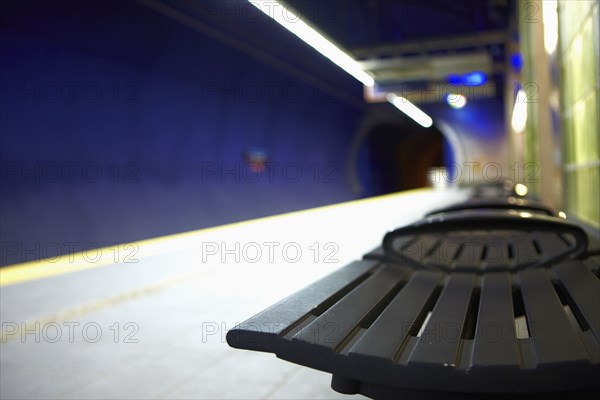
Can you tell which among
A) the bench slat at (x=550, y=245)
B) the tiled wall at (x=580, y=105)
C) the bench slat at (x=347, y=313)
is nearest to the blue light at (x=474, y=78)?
the tiled wall at (x=580, y=105)

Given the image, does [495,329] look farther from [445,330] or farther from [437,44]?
[437,44]

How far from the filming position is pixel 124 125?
26.7 feet

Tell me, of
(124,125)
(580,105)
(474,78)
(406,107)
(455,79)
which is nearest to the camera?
(580,105)

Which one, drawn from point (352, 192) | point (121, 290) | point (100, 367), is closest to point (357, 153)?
point (352, 192)

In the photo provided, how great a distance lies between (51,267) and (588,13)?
4384 millimetres

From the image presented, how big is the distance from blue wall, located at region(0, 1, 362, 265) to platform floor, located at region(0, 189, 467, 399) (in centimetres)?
172

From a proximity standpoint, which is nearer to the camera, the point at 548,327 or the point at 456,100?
the point at 548,327

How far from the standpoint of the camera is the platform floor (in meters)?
1.89

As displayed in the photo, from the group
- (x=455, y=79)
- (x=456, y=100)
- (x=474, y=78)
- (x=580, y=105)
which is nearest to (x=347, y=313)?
(x=580, y=105)

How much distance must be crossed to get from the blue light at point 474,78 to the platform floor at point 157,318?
12.4 metres

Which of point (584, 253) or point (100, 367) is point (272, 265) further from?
point (584, 253)

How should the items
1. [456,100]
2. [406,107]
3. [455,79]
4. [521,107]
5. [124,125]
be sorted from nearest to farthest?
[124,125] → [521,107] → [455,79] → [456,100] → [406,107]

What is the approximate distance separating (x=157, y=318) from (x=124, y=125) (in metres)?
5.84

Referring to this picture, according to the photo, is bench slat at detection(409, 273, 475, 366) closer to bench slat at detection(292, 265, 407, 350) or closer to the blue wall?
bench slat at detection(292, 265, 407, 350)
